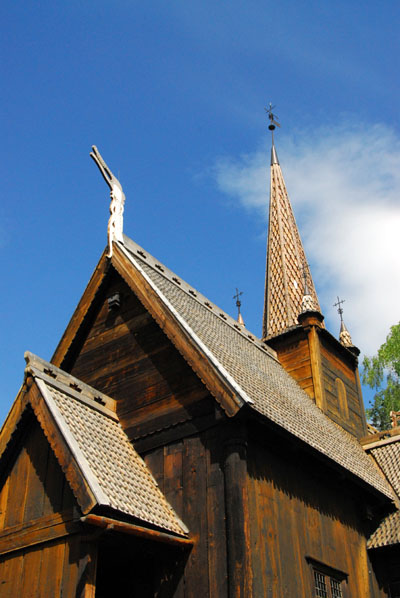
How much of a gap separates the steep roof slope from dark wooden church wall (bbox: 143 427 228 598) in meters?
1.16

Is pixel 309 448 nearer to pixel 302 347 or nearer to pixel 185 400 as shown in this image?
pixel 185 400

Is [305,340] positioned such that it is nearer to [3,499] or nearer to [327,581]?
[327,581]

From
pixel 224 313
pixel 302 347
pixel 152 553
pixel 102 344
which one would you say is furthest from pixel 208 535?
pixel 302 347

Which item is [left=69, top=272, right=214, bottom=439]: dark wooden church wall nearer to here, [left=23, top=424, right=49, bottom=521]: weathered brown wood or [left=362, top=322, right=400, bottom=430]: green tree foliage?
[left=23, top=424, right=49, bottom=521]: weathered brown wood

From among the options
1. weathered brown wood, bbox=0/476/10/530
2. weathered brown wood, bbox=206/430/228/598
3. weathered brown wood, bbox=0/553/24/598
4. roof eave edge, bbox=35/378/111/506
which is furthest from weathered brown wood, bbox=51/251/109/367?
weathered brown wood, bbox=0/553/24/598

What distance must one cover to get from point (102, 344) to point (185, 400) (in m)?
3.16

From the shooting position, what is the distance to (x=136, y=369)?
42.2 ft

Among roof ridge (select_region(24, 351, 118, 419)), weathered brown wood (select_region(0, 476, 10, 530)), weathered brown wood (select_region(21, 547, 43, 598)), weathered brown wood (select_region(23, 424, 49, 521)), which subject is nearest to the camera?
weathered brown wood (select_region(21, 547, 43, 598))

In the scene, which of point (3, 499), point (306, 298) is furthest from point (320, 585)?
point (306, 298)

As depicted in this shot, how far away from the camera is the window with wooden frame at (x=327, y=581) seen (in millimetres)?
11146

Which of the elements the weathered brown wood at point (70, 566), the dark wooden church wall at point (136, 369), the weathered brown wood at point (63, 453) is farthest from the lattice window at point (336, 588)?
the weathered brown wood at point (63, 453)

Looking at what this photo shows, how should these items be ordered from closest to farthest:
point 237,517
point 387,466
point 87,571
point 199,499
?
point 87,571, point 237,517, point 199,499, point 387,466

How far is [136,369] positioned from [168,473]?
2.46 metres

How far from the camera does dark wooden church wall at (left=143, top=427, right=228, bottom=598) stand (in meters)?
9.63
